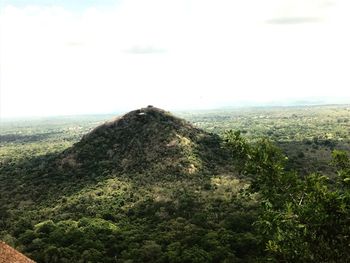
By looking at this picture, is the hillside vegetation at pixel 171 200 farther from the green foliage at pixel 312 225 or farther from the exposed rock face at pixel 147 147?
the exposed rock face at pixel 147 147

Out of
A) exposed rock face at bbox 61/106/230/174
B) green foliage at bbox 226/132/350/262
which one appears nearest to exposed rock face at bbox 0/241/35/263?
green foliage at bbox 226/132/350/262

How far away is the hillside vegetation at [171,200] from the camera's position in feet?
77.3

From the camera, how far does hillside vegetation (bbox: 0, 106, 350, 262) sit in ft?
77.3

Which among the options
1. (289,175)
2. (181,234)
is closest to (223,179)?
(181,234)

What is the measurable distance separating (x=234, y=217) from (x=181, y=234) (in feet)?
47.3

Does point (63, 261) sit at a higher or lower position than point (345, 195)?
lower

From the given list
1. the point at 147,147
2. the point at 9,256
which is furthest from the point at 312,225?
the point at 147,147

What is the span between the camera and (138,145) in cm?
15612

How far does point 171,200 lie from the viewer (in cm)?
11775

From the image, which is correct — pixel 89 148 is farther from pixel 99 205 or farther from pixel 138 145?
pixel 99 205

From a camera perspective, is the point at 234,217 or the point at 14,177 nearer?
the point at 234,217

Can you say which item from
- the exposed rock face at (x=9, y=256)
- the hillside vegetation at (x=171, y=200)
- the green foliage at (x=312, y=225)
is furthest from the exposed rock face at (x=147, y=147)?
the green foliage at (x=312, y=225)

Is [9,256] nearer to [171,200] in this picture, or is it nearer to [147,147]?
[171,200]

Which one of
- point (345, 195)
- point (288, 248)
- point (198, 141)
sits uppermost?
point (345, 195)
